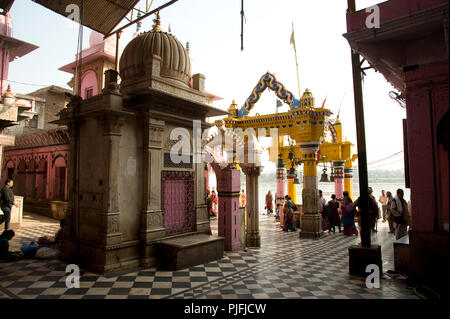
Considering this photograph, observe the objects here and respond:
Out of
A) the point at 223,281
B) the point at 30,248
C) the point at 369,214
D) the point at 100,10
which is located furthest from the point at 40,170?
the point at 369,214

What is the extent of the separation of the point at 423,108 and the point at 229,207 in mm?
5078

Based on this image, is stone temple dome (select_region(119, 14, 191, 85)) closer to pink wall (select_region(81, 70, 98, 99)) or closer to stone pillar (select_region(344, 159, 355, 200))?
pink wall (select_region(81, 70, 98, 99))

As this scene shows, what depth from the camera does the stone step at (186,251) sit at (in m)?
5.96

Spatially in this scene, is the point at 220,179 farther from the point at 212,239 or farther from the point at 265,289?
the point at 265,289

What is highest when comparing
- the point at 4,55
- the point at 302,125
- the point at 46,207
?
the point at 4,55

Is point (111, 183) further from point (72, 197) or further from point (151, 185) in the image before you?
point (72, 197)

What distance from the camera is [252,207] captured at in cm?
892

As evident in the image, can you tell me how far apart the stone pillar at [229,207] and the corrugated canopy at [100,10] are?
5349 mm

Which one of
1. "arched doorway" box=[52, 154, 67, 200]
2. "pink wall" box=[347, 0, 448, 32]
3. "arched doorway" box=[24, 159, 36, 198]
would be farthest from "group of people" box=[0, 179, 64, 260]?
"arched doorway" box=[24, 159, 36, 198]

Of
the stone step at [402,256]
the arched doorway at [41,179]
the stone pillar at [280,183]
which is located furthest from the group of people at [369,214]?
the arched doorway at [41,179]

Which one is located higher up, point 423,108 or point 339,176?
point 423,108

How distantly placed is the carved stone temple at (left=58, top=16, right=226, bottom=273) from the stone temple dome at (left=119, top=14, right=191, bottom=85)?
2 cm

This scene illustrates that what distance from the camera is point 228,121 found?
41.8 ft

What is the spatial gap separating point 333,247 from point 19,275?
25.9 ft
